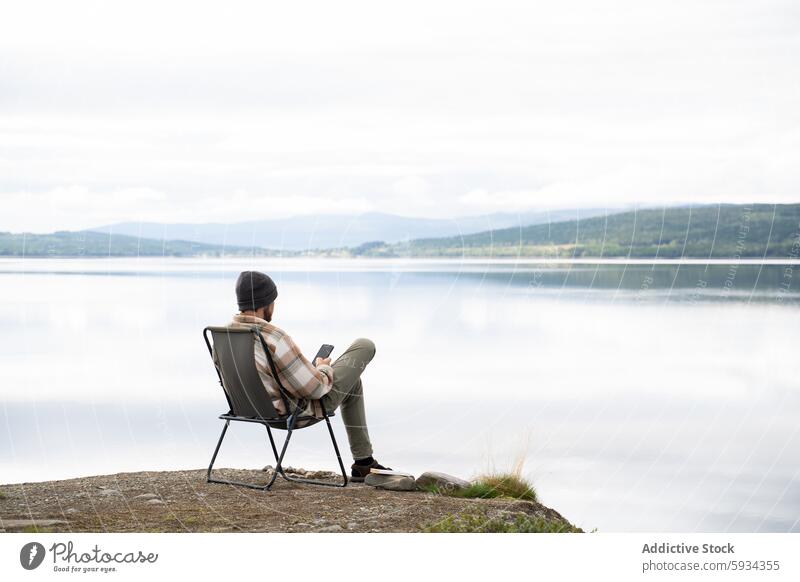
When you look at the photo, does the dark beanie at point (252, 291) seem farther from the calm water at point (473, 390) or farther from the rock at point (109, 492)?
the rock at point (109, 492)

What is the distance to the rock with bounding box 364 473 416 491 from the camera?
6023 millimetres

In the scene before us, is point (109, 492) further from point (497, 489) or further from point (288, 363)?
point (497, 489)

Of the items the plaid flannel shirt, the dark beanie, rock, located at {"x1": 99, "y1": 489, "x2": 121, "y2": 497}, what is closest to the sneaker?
the plaid flannel shirt

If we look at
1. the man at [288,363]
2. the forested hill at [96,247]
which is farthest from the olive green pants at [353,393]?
the forested hill at [96,247]

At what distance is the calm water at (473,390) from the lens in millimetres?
7551

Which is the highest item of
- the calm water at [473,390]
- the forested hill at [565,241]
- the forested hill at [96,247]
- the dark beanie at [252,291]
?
the forested hill at [565,241]

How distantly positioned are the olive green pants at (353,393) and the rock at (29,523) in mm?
1607

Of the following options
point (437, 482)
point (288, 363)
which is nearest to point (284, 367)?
point (288, 363)

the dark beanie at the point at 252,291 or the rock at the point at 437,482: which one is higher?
the dark beanie at the point at 252,291

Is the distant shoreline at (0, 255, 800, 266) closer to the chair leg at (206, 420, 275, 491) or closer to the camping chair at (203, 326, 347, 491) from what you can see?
the camping chair at (203, 326, 347, 491)

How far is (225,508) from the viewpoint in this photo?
5352mm

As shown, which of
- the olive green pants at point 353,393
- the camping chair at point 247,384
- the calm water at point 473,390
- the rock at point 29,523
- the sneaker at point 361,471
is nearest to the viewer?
the rock at point 29,523
